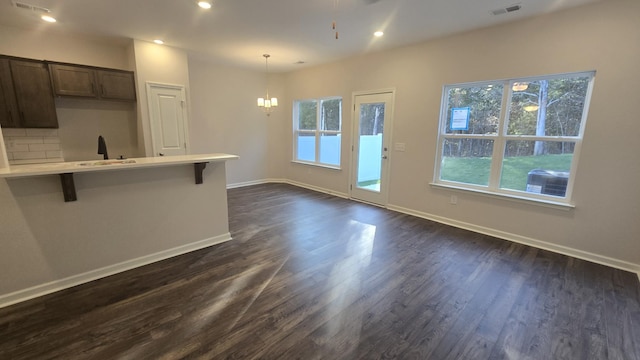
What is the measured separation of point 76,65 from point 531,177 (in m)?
6.47

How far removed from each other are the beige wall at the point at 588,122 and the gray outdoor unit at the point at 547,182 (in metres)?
0.16

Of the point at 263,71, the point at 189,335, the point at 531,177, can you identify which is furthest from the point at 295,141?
the point at 189,335

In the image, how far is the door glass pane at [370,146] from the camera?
196 inches

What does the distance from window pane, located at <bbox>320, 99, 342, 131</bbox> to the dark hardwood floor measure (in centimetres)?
316

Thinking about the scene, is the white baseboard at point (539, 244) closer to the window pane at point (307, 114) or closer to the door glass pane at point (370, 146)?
the door glass pane at point (370, 146)

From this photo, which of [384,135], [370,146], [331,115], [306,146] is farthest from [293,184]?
[384,135]

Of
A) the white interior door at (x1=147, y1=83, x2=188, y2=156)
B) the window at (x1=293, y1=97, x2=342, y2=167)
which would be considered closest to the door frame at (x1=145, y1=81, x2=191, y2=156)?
the white interior door at (x1=147, y1=83, x2=188, y2=156)

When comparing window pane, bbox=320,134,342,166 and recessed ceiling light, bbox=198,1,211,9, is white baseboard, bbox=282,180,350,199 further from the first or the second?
recessed ceiling light, bbox=198,1,211,9

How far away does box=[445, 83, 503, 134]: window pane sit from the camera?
372cm

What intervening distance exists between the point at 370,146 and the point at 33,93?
5104 mm

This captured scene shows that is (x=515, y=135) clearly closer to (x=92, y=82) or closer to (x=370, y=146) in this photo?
(x=370, y=146)

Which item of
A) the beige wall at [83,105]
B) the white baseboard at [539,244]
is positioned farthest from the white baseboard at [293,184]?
the beige wall at [83,105]

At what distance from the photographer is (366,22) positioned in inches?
134

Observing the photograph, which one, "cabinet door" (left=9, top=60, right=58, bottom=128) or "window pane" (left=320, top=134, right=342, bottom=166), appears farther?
"window pane" (left=320, top=134, right=342, bottom=166)
